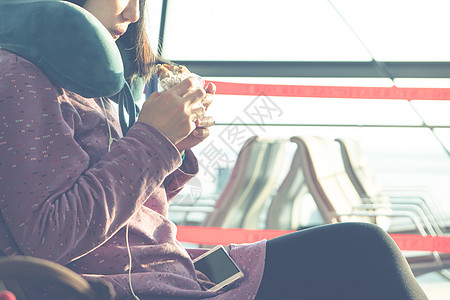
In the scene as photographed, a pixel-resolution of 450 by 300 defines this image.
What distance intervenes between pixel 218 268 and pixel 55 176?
1.29ft

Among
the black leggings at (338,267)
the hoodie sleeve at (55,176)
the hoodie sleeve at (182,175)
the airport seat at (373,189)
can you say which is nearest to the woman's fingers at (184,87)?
the hoodie sleeve at (55,176)

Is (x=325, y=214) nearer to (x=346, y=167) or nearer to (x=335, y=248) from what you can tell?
(x=346, y=167)

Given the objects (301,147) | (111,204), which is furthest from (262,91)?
(111,204)

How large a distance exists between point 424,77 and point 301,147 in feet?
2.43

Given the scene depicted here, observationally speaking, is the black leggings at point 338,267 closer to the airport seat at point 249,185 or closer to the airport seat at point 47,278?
the airport seat at point 47,278

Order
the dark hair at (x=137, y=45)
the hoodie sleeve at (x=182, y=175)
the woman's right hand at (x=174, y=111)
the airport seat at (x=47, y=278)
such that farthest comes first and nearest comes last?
1. the dark hair at (x=137, y=45)
2. the hoodie sleeve at (x=182, y=175)
3. the woman's right hand at (x=174, y=111)
4. the airport seat at (x=47, y=278)

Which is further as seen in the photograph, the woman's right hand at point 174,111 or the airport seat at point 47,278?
the woman's right hand at point 174,111

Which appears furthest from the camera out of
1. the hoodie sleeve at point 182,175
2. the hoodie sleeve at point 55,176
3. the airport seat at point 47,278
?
the hoodie sleeve at point 182,175

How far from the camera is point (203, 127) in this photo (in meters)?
0.95

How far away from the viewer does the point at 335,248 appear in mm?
918

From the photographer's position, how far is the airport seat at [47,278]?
506 mm

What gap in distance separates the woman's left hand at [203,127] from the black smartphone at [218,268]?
21 cm

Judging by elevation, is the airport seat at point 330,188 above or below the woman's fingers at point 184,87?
above

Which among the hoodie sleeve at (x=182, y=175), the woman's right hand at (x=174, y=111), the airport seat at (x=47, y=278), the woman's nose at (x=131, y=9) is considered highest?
the woman's nose at (x=131, y=9)
